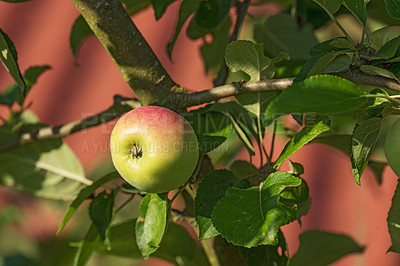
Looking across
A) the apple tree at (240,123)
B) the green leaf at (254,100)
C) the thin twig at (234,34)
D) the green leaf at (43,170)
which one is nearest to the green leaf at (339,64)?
the apple tree at (240,123)

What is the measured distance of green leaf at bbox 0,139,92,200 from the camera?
83cm

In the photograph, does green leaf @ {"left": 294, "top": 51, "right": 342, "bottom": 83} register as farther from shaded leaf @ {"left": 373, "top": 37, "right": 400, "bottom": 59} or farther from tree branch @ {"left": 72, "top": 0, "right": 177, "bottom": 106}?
tree branch @ {"left": 72, "top": 0, "right": 177, "bottom": 106}

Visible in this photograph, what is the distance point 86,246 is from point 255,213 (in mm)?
283

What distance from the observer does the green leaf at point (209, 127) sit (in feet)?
1.84

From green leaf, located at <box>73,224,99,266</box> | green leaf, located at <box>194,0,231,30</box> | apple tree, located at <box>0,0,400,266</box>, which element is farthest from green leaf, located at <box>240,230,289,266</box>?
green leaf, located at <box>194,0,231,30</box>

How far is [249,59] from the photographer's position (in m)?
0.57

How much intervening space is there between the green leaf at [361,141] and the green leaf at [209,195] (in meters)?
0.15

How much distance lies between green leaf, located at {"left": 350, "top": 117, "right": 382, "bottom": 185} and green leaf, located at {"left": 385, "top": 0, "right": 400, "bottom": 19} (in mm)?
102

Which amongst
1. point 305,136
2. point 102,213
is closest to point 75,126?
point 102,213

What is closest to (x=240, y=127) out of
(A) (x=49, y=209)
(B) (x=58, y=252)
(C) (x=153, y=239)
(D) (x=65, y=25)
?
(C) (x=153, y=239)

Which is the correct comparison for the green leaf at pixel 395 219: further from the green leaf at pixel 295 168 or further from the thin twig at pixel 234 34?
the thin twig at pixel 234 34

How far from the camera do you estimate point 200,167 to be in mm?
615

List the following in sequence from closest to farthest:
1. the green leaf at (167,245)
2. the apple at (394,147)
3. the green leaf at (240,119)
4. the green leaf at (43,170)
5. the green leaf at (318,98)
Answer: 1. the green leaf at (318,98)
2. the apple at (394,147)
3. the green leaf at (240,119)
4. the green leaf at (167,245)
5. the green leaf at (43,170)

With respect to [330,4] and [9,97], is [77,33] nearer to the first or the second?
[9,97]
